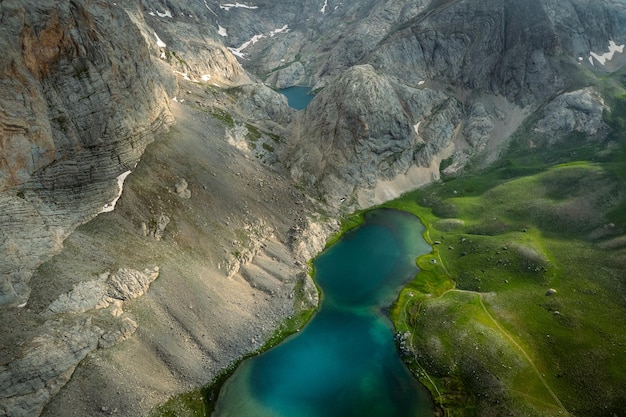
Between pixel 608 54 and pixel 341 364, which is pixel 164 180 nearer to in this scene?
pixel 341 364

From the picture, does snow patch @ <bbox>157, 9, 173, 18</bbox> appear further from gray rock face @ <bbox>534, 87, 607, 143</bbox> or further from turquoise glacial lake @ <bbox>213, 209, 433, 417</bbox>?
gray rock face @ <bbox>534, 87, 607, 143</bbox>

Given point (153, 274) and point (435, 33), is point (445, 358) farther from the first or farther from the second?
point (435, 33)

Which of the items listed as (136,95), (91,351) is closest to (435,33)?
(136,95)

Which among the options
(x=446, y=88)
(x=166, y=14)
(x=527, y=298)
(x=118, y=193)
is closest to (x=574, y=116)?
(x=446, y=88)

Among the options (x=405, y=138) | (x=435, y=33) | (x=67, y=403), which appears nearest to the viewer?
(x=67, y=403)

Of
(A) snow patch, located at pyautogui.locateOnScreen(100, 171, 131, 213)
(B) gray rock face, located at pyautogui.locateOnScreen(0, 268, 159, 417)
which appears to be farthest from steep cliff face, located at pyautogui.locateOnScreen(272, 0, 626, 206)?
(B) gray rock face, located at pyautogui.locateOnScreen(0, 268, 159, 417)

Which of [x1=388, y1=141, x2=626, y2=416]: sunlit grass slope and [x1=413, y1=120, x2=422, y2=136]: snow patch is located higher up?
[x1=413, y1=120, x2=422, y2=136]: snow patch

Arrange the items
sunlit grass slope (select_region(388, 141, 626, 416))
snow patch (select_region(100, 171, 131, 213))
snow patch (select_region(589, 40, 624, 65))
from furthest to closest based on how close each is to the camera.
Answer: snow patch (select_region(589, 40, 624, 65)), snow patch (select_region(100, 171, 131, 213)), sunlit grass slope (select_region(388, 141, 626, 416))
